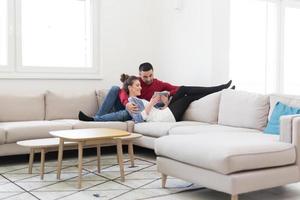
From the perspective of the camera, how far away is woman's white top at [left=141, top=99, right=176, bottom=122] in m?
4.62

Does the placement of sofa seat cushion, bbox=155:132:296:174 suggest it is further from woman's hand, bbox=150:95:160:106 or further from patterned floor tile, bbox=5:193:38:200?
woman's hand, bbox=150:95:160:106

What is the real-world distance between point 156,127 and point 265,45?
2725mm

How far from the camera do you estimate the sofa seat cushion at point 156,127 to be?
4212 mm

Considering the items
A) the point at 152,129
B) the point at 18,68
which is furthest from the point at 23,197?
the point at 18,68

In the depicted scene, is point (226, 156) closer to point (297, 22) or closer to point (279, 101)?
point (279, 101)

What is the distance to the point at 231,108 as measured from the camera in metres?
4.25

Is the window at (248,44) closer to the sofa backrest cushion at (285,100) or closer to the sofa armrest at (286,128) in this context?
the sofa backrest cushion at (285,100)

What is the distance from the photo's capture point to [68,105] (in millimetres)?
4980

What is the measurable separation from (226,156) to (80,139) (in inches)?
45.9

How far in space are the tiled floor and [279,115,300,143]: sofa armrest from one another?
439mm

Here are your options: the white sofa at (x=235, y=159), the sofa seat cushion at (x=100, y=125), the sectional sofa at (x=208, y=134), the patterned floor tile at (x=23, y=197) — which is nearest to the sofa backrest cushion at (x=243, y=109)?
the sectional sofa at (x=208, y=134)

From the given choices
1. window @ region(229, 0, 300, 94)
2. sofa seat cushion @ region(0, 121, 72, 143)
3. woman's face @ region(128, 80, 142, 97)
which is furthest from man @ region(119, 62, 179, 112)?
sofa seat cushion @ region(0, 121, 72, 143)

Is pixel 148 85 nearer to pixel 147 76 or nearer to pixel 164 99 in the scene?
pixel 147 76

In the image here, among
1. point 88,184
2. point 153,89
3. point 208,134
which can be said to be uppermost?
point 153,89
